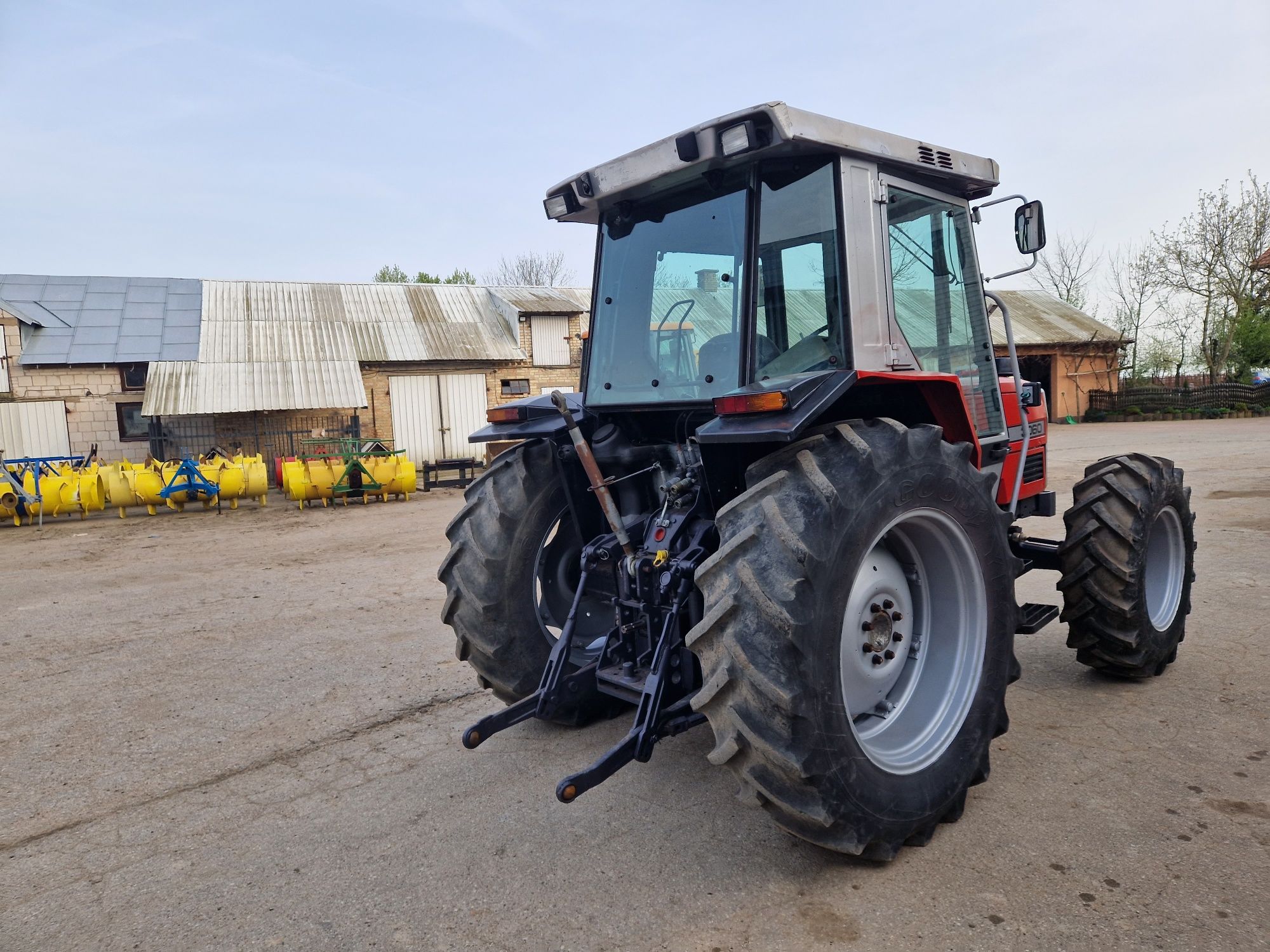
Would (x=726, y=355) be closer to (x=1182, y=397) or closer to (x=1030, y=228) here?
(x=1030, y=228)

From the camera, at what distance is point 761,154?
2.99 meters

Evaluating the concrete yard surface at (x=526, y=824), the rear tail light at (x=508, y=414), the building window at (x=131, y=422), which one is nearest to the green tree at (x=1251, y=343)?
the concrete yard surface at (x=526, y=824)

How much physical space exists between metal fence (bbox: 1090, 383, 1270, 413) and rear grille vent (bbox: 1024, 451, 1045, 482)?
30192mm

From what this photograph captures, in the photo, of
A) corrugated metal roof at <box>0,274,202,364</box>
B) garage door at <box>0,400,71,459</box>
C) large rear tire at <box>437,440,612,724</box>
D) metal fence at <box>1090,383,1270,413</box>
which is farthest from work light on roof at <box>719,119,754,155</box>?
metal fence at <box>1090,383,1270,413</box>

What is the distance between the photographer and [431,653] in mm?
5289

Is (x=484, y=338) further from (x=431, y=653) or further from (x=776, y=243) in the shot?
(x=776, y=243)

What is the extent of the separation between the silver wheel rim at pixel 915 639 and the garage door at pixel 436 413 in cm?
1976

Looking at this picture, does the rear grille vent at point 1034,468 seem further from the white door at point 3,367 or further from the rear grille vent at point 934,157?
the white door at point 3,367

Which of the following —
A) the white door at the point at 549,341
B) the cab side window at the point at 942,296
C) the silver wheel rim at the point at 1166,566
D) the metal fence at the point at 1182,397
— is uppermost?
the white door at the point at 549,341

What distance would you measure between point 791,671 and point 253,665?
13.4 ft

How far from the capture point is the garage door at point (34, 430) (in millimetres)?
18531

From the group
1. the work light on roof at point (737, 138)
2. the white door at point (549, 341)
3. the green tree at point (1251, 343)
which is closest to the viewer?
the work light on roof at point (737, 138)

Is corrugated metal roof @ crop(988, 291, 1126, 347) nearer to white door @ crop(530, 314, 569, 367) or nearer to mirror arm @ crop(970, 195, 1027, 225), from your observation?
white door @ crop(530, 314, 569, 367)

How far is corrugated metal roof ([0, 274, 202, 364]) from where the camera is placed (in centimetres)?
1928
